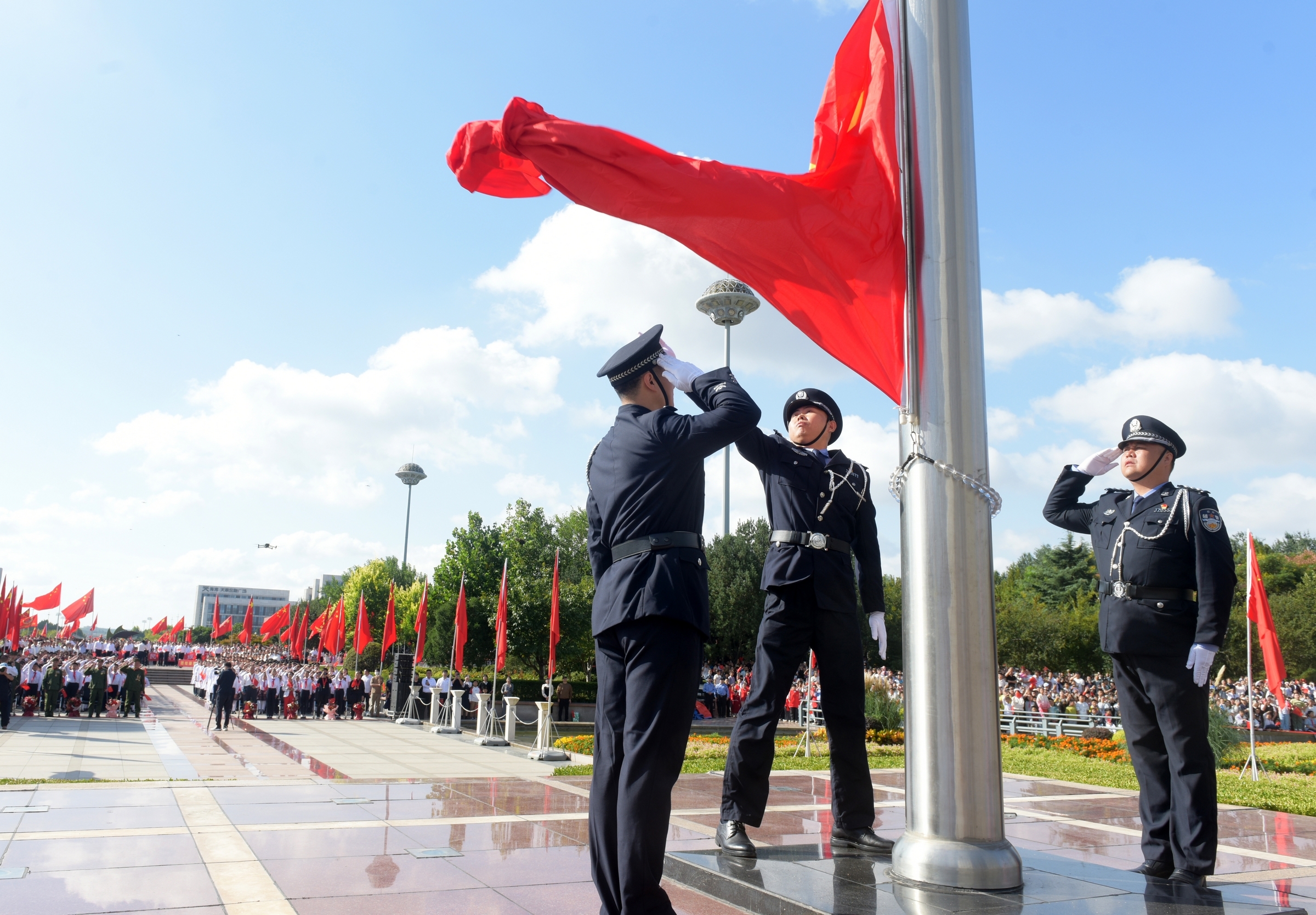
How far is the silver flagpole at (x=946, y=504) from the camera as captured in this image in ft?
11.9

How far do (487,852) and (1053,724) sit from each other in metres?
19.9

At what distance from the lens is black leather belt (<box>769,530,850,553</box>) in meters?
4.75

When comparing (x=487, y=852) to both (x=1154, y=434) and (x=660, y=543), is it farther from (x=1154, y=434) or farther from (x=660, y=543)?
(x=1154, y=434)

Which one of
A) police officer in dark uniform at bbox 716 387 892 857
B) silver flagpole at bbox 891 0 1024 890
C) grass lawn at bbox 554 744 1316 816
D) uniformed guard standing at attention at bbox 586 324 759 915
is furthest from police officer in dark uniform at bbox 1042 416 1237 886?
grass lawn at bbox 554 744 1316 816

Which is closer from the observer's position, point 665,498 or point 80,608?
point 665,498

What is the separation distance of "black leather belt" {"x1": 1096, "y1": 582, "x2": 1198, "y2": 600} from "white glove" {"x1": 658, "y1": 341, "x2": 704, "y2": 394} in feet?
8.18

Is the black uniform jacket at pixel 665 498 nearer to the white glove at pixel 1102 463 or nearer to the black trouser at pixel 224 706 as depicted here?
the white glove at pixel 1102 463

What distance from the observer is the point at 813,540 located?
15.6ft

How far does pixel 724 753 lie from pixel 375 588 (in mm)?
62494

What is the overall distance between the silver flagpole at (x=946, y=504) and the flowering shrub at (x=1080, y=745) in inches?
457

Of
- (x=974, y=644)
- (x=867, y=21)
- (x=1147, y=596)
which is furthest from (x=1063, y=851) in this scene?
(x=867, y=21)

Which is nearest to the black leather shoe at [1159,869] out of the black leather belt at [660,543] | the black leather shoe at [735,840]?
the black leather shoe at [735,840]

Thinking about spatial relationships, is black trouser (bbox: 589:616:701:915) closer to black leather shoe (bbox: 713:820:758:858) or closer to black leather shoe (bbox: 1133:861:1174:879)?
black leather shoe (bbox: 713:820:758:858)

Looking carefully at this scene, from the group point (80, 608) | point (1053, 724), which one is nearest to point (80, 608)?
point (80, 608)
